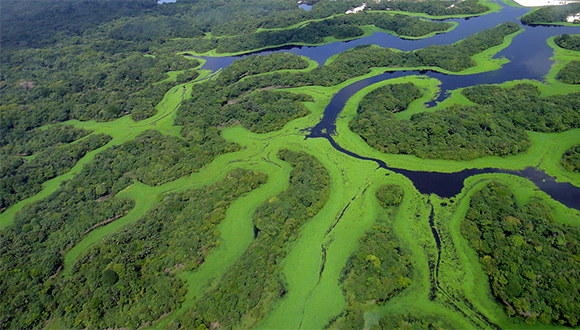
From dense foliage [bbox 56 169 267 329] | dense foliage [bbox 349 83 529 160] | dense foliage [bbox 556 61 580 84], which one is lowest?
dense foliage [bbox 56 169 267 329]

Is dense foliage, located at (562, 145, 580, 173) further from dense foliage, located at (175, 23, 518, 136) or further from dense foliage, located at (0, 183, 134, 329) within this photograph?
dense foliage, located at (0, 183, 134, 329)

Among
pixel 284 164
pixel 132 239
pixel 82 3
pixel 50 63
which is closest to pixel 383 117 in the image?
pixel 284 164

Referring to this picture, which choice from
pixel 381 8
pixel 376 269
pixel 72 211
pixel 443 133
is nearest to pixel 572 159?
pixel 443 133

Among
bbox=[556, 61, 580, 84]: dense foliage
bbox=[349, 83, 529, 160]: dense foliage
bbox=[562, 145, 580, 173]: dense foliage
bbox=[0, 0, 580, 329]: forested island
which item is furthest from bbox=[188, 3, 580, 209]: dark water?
bbox=[349, 83, 529, 160]: dense foliage

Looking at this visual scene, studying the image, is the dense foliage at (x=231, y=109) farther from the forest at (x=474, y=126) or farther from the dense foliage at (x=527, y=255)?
the dense foliage at (x=527, y=255)

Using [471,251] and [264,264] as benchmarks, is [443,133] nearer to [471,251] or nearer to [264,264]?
[471,251]
